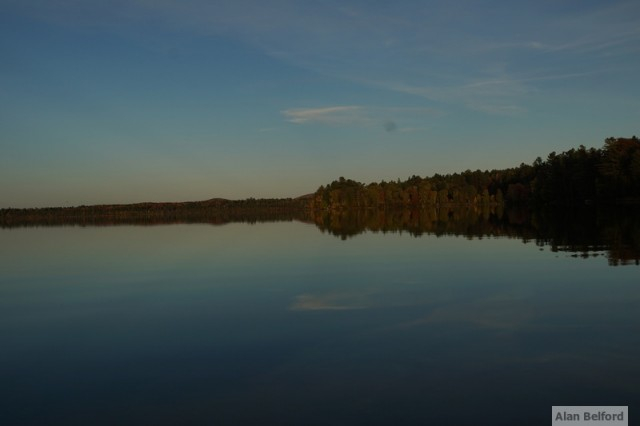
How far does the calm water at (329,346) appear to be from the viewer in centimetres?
845

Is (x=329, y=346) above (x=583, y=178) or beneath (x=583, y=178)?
beneath

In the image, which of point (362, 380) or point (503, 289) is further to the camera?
point (503, 289)

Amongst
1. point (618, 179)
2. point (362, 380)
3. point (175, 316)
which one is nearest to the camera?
point (362, 380)

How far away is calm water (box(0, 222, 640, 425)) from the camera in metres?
8.45

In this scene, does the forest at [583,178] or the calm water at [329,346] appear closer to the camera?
the calm water at [329,346]

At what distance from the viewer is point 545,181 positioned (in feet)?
379

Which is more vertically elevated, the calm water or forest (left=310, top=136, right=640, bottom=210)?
forest (left=310, top=136, right=640, bottom=210)

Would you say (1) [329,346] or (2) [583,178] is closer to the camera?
(1) [329,346]

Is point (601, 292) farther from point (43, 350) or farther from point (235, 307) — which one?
point (43, 350)

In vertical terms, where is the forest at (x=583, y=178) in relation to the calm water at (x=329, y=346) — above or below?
above

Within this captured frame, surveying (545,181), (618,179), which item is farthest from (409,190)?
(618,179)

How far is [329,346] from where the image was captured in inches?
459

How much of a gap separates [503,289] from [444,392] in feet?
Result: 30.9

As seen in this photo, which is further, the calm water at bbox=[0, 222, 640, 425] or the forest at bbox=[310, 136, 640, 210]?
the forest at bbox=[310, 136, 640, 210]
